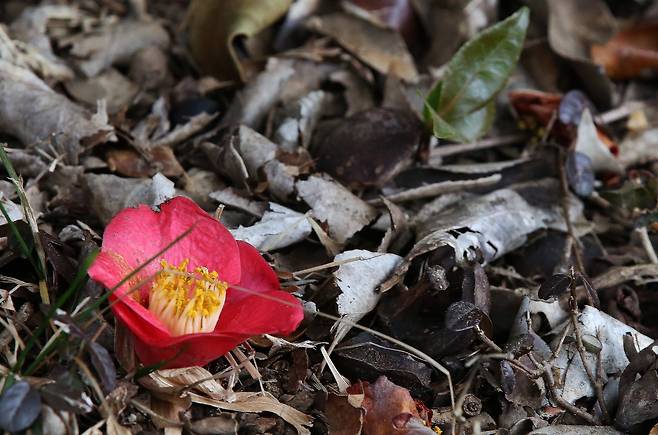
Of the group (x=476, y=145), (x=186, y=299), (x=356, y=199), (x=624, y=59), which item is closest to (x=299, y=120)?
(x=356, y=199)

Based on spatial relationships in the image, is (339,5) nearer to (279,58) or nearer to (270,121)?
(279,58)

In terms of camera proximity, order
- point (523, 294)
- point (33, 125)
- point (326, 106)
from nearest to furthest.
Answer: point (523, 294) < point (33, 125) < point (326, 106)

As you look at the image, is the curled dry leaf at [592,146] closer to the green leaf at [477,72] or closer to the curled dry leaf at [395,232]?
the green leaf at [477,72]

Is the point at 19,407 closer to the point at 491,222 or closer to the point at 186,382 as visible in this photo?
the point at 186,382

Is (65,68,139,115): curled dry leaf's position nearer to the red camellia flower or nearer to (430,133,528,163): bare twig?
the red camellia flower

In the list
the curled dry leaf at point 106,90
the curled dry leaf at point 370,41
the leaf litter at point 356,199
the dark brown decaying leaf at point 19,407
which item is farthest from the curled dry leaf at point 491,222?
the curled dry leaf at point 106,90

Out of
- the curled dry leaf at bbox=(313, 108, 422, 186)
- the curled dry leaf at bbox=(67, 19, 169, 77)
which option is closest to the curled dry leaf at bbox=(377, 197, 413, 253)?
the curled dry leaf at bbox=(313, 108, 422, 186)

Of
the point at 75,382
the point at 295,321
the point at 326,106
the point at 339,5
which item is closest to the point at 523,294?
the point at 295,321

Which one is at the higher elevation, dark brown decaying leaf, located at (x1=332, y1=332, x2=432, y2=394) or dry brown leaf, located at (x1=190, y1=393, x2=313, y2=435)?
dry brown leaf, located at (x1=190, y1=393, x2=313, y2=435)
